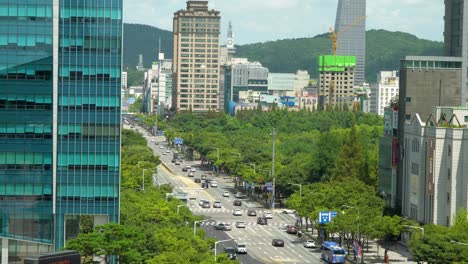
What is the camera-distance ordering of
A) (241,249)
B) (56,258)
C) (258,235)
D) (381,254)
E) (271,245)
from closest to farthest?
(56,258) → (241,249) → (381,254) → (271,245) → (258,235)

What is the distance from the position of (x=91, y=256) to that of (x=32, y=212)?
8.65 meters

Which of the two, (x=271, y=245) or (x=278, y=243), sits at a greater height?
(x=278, y=243)

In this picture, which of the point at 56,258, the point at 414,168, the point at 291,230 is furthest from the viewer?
the point at 291,230

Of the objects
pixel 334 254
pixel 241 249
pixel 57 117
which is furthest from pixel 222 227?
pixel 57 117

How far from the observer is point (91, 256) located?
373 feet

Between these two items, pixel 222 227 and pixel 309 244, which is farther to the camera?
pixel 222 227

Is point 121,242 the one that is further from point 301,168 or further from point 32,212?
point 301,168

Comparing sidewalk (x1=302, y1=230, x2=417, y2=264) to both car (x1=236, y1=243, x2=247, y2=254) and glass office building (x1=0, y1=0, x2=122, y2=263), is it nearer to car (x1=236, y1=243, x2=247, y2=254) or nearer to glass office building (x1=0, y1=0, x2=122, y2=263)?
car (x1=236, y1=243, x2=247, y2=254)

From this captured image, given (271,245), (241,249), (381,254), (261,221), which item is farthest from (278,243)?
(261,221)

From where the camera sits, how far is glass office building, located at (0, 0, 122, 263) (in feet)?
386

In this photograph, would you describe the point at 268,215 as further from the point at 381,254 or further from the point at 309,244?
the point at 381,254

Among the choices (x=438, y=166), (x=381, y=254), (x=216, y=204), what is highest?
(x=438, y=166)

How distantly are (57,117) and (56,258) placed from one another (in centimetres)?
3630

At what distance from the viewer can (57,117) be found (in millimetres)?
118688
